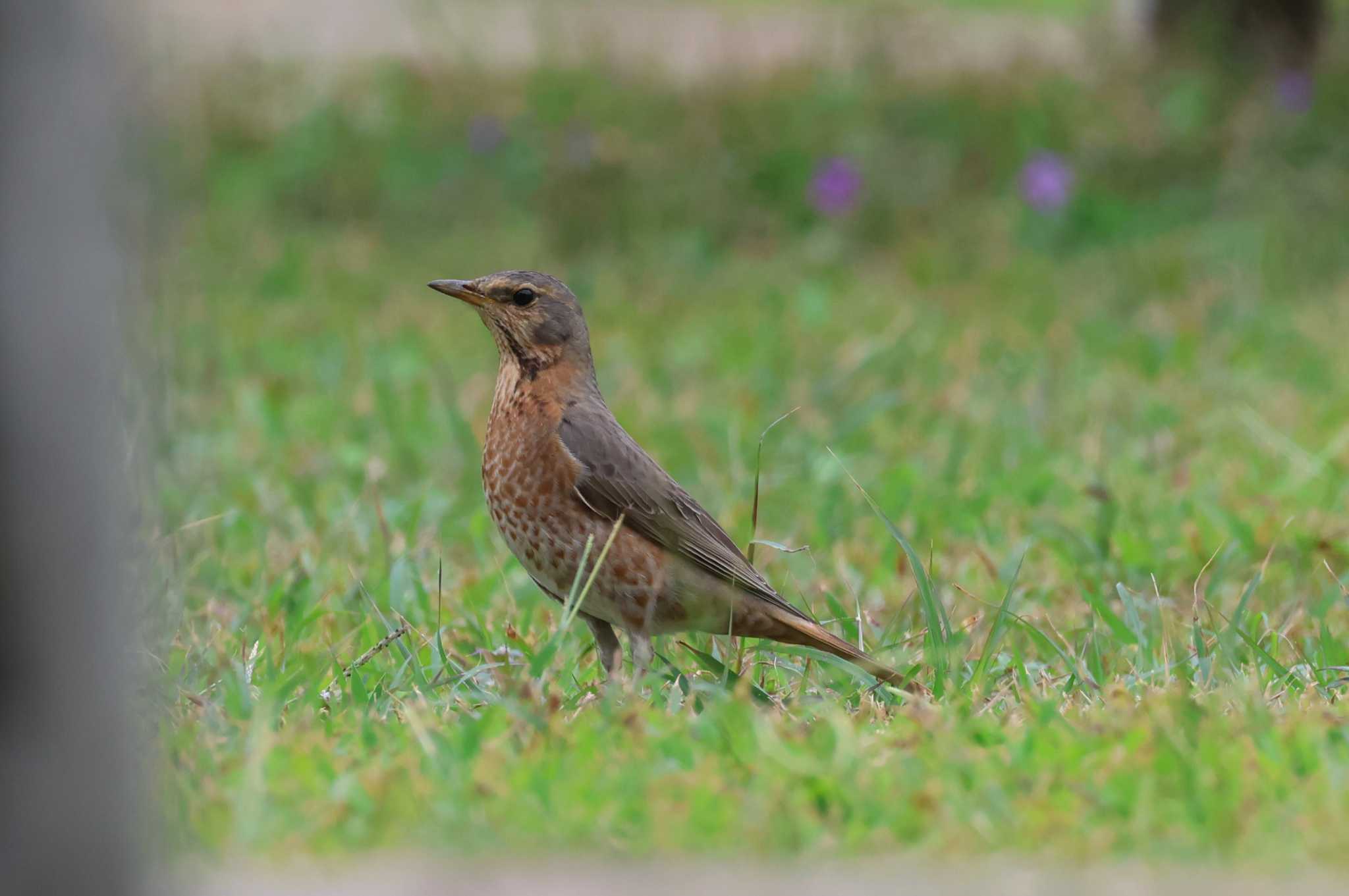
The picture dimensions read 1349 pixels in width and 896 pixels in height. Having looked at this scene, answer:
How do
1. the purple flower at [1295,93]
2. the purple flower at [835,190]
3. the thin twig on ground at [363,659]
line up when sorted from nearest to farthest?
1. the thin twig on ground at [363,659]
2. the purple flower at [835,190]
3. the purple flower at [1295,93]

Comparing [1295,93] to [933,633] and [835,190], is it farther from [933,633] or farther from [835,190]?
[933,633]

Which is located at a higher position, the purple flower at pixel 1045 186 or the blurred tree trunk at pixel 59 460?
the blurred tree trunk at pixel 59 460

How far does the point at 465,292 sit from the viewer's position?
3.88 m

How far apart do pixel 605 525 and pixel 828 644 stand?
0.50m

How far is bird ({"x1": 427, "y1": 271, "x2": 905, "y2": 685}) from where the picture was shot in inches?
140

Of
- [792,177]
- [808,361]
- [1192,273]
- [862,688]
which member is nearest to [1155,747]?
[862,688]

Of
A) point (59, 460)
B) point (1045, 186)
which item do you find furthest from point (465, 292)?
point (1045, 186)

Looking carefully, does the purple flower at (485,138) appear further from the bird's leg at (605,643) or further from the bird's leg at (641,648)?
the bird's leg at (641,648)

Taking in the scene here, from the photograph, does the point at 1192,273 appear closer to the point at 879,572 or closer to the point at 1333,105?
the point at 1333,105

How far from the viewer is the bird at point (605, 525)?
11.7 feet

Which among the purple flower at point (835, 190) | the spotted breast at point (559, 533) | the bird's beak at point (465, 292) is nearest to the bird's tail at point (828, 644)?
the spotted breast at point (559, 533)

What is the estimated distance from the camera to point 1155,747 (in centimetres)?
267

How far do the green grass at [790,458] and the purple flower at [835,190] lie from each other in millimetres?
97

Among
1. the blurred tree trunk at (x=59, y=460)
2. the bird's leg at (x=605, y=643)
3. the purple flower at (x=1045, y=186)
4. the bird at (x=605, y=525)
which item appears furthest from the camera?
the purple flower at (x=1045, y=186)
